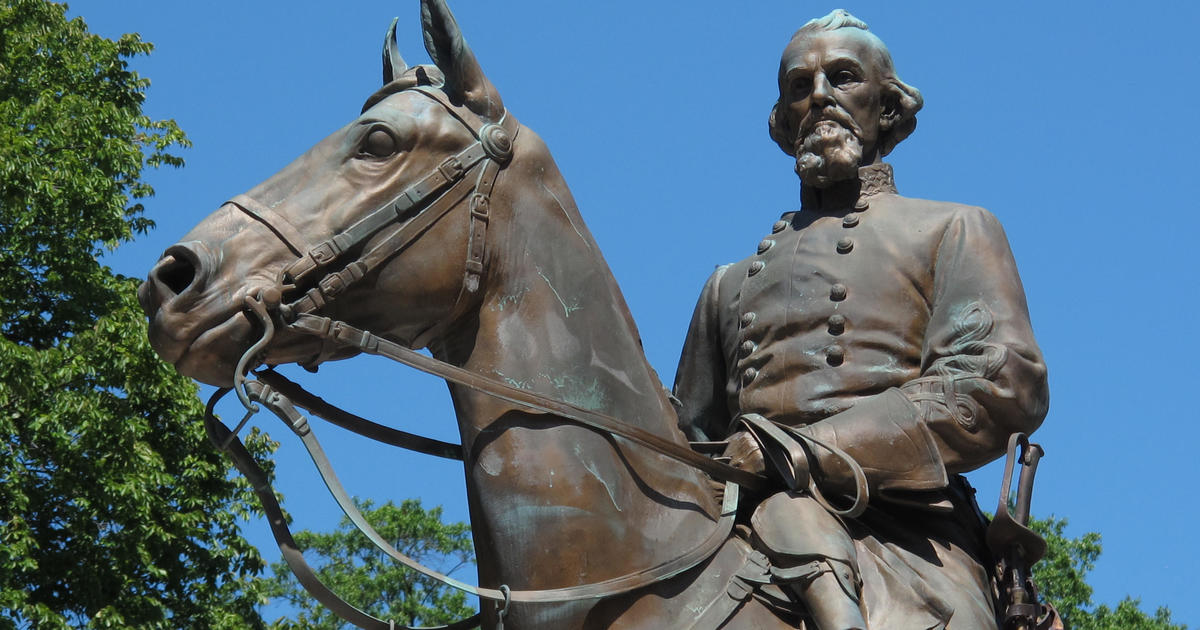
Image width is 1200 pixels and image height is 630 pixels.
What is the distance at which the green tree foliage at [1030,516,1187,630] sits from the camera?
31.6m

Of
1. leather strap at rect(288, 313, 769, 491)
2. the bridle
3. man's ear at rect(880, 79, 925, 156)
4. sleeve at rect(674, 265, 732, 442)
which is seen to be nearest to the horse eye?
the bridle

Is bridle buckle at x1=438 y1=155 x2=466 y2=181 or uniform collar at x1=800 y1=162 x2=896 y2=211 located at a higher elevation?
uniform collar at x1=800 y1=162 x2=896 y2=211

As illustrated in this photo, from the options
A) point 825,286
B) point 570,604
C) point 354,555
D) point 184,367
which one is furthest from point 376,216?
point 354,555

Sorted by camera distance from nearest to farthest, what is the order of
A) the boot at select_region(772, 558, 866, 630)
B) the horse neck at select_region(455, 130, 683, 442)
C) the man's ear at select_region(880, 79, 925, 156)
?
the boot at select_region(772, 558, 866, 630) → the horse neck at select_region(455, 130, 683, 442) → the man's ear at select_region(880, 79, 925, 156)

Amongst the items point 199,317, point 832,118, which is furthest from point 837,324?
point 199,317

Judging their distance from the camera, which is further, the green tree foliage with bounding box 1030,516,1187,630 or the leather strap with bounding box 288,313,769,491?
the green tree foliage with bounding box 1030,516,1187,630

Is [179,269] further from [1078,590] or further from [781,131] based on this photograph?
[1078,590]

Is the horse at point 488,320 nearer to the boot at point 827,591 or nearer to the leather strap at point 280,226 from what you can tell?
the leather strap at point 280,226

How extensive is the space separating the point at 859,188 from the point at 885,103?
420 millimetres

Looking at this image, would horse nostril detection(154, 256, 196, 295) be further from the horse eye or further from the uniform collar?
the uniform collar

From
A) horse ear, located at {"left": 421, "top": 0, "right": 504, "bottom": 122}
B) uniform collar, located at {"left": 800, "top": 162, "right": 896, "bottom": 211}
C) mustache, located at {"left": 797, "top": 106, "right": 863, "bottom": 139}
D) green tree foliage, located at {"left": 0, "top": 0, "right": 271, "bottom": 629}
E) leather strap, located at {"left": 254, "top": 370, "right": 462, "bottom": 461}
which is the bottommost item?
leather strap, located at {"left": 254, "top": 370, "right": 462, "bottom": 461}

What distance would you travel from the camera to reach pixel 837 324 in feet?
25.1

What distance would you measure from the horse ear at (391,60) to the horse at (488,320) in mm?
557

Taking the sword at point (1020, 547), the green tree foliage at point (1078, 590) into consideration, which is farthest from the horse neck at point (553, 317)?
the green tree foliage at point (1078, 590)
